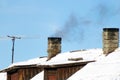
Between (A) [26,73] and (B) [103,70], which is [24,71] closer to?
(A) [26,73]

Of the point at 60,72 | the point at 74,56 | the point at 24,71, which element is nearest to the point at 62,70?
the point at 60,72

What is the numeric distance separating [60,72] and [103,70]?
16.6ft

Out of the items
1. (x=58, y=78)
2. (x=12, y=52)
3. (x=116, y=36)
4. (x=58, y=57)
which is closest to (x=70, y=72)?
(x=58, y=78)

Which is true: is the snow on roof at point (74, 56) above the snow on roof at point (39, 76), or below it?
above

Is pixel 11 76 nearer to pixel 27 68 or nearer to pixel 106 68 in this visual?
pixel 27 68

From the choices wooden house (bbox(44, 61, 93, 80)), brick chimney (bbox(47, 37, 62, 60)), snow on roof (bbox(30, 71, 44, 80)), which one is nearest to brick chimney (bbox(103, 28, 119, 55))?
wooden house (bbox(44, 61, 93, 80))

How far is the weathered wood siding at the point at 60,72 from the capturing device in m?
40.5

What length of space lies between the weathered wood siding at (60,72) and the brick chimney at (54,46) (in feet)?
25.8

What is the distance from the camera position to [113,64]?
122 ft

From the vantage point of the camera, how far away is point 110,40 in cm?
4166

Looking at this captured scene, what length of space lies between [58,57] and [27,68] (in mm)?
2406

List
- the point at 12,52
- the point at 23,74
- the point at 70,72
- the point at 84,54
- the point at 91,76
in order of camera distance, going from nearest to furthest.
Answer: the point at 91,76 < the point at 70,72 < the point at 84,54 < the point at 23,74 < the point at 12,52

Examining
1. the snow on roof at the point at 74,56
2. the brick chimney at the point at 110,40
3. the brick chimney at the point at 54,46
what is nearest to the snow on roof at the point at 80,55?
the snow on roof at the point at 74,56

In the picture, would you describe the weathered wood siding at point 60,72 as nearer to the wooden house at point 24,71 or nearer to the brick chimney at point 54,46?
the wooden house at point 24,71
